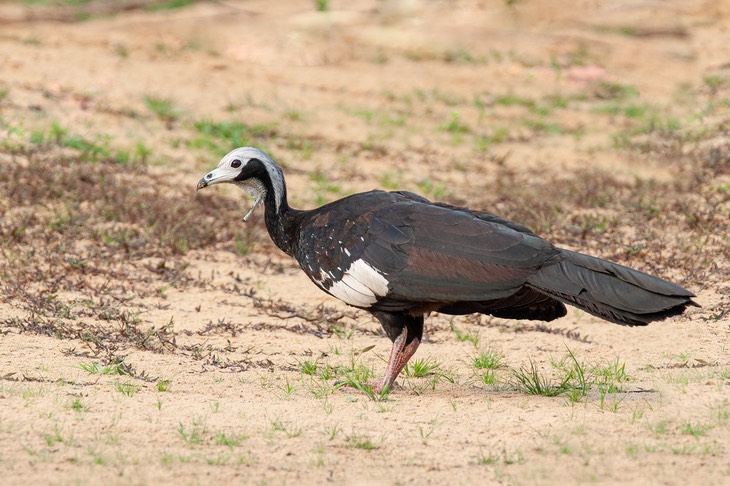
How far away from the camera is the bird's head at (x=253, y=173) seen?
5.71 meters

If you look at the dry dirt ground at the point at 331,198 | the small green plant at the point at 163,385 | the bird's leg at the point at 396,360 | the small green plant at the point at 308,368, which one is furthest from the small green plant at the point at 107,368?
the bird's leg at the point at 396,360

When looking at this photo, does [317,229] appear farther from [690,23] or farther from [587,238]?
[690,23]

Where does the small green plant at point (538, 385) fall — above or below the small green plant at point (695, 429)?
below

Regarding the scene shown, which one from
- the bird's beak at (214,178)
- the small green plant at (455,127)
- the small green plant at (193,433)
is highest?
the bird's beak at (214,178)

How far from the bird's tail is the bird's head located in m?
1.67

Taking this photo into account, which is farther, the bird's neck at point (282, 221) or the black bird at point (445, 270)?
the bird's neck at point (282, 221)

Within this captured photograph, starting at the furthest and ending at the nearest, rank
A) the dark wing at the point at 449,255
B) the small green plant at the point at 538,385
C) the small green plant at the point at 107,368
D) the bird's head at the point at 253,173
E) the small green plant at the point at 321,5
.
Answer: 1. the small green plant at the point at 321,5
2. the bird's head at the point at 253,173
3. the small green plant at the point at 107,368
4. the small green plant at the point at 538,385
5. the dark wing at the point at 449,255

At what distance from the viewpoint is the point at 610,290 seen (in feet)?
15.4

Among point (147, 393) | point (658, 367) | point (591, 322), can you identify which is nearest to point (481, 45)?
point (591, 322)

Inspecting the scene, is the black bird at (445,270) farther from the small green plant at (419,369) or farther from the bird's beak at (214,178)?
the bird's beak at (214,178)

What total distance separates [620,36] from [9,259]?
1231 centimetres

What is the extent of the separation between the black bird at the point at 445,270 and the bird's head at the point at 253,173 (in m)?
0.26

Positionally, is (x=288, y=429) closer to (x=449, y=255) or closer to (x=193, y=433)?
(x=193, y=433)

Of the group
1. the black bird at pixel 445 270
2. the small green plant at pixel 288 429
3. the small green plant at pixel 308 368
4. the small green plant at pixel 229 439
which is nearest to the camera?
the small green plant at pixel 229 439
